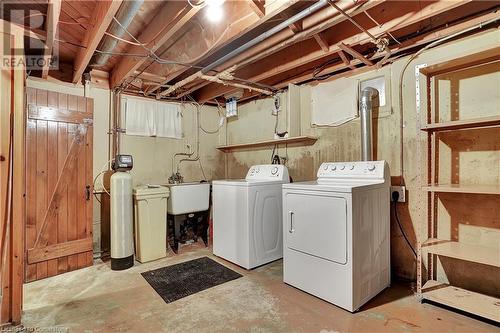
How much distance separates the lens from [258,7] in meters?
1.79

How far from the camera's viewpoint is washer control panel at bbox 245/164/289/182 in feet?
10.4

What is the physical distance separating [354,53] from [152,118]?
2.72 m

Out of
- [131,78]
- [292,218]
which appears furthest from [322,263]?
[131,78]

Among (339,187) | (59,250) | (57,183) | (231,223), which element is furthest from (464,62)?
(59,250)

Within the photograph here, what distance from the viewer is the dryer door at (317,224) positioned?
6.72 feet

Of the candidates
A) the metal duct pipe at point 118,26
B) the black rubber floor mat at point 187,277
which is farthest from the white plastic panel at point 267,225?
the metal duct pipe at point 118,26

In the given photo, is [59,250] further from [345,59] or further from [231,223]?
[345,59]

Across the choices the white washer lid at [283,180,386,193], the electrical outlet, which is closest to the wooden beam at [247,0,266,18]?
the white washer lid at [283,180,386,193]

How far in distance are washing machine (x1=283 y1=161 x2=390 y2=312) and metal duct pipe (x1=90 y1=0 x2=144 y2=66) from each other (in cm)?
184

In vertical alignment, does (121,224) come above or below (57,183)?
below

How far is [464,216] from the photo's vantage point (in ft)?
7.11

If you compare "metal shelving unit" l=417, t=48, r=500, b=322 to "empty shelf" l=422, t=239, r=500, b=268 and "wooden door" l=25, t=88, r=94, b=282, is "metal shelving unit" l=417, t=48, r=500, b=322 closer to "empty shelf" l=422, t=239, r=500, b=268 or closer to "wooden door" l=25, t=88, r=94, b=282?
"empty shelf" l=422, t=239, r=500, b=268

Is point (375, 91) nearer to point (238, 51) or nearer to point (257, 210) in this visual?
point (238, 51)

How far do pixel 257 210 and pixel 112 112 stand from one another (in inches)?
90.2
